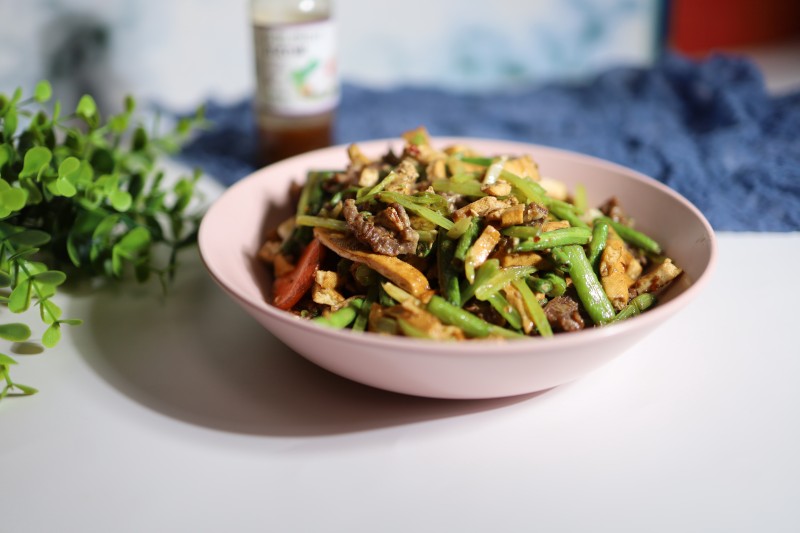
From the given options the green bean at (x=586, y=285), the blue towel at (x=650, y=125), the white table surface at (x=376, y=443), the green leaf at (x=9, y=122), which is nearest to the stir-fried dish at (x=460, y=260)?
the green bean at (x=586, y=285)

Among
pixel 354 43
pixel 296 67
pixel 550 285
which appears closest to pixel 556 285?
pixel 550 285

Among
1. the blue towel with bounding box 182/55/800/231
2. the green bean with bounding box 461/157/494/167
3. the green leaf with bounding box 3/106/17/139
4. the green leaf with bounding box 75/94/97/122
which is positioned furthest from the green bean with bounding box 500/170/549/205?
the green leaf with bounding box 3/106/17/139

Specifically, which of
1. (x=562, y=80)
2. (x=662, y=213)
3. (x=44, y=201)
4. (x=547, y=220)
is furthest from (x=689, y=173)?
(x=44, y=201)

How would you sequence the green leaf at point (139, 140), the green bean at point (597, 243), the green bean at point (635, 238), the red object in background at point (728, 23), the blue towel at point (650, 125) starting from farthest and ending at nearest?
the red object in background at point (728, 23)
the blue towel at point (650, 125)
the green leaf at point (139, 140)
the green bean at point (635, 238)
the green bean at point (597, 243)

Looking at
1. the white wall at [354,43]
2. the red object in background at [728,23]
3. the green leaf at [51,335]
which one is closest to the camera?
the green leaf at [51,335]

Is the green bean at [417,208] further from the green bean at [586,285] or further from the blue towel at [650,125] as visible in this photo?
the blue towel at [650,125]

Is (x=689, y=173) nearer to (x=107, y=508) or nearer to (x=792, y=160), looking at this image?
(x=792, y=160)

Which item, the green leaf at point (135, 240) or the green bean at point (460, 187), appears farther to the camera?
the green leaf at point (135, 240)
